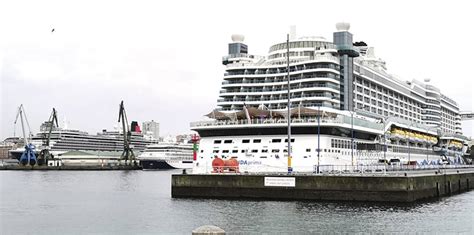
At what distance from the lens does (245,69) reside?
8219cm

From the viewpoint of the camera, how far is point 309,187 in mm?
47438

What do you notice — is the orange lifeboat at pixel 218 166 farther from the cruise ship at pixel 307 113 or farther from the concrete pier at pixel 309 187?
the cruise ship at pixel 307 113

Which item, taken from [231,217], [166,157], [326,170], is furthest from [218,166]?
[166,157]

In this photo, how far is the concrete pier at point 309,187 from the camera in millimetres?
45312

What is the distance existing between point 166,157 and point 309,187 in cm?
11641

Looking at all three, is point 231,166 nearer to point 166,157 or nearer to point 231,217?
point 231,217

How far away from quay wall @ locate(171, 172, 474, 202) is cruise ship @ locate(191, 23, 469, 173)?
6842 mm

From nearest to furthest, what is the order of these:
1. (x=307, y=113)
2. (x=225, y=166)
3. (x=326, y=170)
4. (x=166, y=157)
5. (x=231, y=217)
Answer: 1. (x=231, y=217)
2. (x=225, y=166)
3. (x=326, y=170)
4. (x=307, y=113)
5. (x=166, y=157)

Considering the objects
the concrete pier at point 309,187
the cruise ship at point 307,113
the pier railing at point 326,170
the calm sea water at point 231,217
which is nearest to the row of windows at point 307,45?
the cruise ship at point 307,113

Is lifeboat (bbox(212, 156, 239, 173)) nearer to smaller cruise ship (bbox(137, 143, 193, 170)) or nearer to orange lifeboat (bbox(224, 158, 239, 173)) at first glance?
orange lifeboat (bbox(224, 158, 239, 173))

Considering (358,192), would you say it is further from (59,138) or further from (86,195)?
(59,138)

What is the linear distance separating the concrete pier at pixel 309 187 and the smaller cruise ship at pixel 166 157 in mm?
109275

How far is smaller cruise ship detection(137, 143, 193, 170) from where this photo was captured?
161250mm

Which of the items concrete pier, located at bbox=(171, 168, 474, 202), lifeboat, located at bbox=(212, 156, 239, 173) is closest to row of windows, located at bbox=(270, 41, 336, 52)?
lifeboat, located at bbox=(212, 156, 239, 173)
